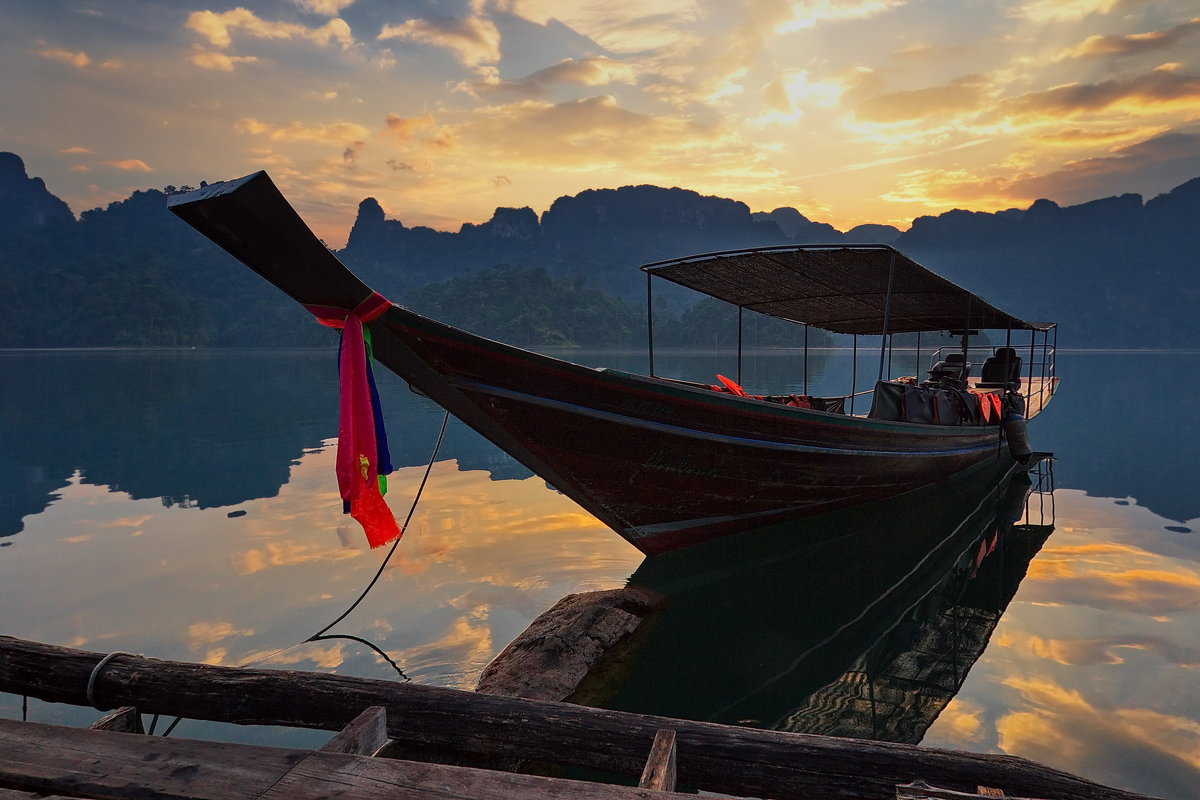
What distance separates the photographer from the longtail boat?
3.41 m

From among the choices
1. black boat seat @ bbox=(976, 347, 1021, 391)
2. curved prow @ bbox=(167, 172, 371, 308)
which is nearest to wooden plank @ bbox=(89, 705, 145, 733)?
curved prow @ bbox=(167, 172, 371, 308)

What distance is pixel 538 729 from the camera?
7.37 ft

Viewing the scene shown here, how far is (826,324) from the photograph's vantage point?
40.2 feet

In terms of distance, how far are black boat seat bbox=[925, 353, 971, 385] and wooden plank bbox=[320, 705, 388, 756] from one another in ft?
36.0

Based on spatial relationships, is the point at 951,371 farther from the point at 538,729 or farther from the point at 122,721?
the point at 122,721

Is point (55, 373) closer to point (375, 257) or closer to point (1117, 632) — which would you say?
point (1117, 632)

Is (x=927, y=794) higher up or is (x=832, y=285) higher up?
(x=832, y=285)

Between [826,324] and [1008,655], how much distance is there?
27.1 feet

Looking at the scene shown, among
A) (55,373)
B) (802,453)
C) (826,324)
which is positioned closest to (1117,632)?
(802,453)

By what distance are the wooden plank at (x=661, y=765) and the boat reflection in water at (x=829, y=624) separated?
1907 mm

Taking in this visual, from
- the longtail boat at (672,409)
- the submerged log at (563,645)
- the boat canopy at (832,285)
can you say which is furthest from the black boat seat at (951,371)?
the submerged log at (563,645)

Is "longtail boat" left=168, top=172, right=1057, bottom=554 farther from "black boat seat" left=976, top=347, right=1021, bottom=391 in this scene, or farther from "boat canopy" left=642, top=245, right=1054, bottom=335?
"black boat seat" left=976, top=347, right=1021, bottom=391

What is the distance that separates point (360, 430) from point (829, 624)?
12.9 ft

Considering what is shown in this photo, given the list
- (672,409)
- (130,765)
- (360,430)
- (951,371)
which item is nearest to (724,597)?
(672,409)
